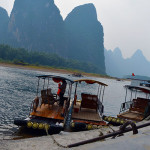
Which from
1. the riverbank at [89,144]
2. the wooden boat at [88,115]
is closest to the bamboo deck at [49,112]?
the wooden boat at [88,115]

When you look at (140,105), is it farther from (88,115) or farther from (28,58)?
(28,58)

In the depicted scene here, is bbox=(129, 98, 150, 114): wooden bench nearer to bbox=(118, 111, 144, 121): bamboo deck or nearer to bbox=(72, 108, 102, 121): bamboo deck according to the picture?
bbox=(118, 111, 144, 121): bamboo deck

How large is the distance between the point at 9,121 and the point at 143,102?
10.9 metres

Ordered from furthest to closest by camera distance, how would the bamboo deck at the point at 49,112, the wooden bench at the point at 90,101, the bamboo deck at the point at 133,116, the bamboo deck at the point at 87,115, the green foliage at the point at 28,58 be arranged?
the green foliage at the point at 28,58 < the wooden bench at the point at 90,101 < the bamboo deck at the point at 133,116 < the bamboo deck at the point at 87,115 < the bamboo deck at the point at 49,112

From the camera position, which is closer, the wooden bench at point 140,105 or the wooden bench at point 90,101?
the wooden bench at point 90,101

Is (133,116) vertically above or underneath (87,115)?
underneath

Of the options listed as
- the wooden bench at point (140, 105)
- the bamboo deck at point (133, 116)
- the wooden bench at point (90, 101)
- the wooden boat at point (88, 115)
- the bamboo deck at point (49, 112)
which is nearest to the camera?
the wooden boat at point (88, 115)

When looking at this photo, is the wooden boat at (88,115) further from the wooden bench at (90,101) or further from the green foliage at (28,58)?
the green foliage at (28,58)

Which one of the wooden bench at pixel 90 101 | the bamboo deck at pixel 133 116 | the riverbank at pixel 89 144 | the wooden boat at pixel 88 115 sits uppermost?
the riverbank at pixel 89 144

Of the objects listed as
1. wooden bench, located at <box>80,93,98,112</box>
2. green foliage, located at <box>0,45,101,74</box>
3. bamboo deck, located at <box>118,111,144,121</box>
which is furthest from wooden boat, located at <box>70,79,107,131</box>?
green foliage, located at <box>0,45,101,74</box>

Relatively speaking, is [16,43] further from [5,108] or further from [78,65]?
[5,108]

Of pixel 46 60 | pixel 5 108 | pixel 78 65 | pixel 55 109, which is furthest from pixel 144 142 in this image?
pixel 78 65

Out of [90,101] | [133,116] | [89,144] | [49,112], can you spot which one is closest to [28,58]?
[90,101]

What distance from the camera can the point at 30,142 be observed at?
177 inches
